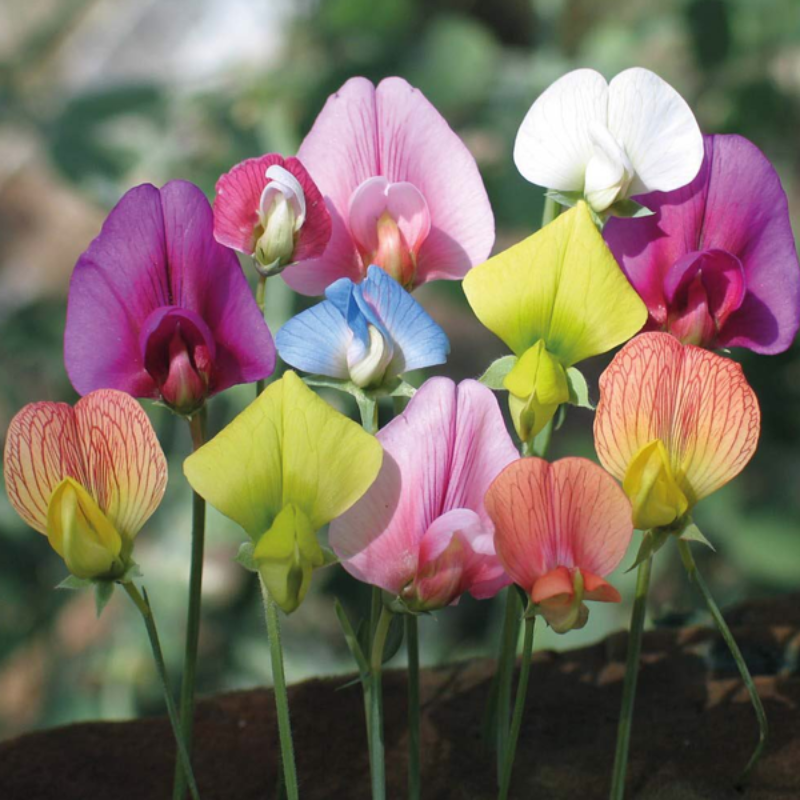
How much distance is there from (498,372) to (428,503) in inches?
2.5

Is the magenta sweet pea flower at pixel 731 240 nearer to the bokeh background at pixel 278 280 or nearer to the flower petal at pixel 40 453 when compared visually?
the flower petal at pixel 40 453

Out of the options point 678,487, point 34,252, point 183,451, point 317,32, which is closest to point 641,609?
point 678,487

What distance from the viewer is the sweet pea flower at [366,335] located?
477 mm

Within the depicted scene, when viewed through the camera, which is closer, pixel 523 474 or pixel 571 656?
pixel 523 474

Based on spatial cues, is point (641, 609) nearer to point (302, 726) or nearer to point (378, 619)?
point (378, 619)

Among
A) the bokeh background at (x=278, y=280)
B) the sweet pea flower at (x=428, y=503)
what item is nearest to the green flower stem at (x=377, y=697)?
the sweet pea flower at (x=428, y=503)

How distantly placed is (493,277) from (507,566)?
0.12 m

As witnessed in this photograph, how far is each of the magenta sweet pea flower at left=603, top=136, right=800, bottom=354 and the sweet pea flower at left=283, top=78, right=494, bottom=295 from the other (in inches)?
2.6

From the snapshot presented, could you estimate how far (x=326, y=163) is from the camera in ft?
1.82

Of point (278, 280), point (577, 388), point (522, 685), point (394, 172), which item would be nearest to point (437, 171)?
point (394, 172)

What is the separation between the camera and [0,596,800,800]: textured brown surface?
62cm

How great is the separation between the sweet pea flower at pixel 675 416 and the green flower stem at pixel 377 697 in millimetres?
110

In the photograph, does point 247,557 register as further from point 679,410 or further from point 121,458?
point 679,410

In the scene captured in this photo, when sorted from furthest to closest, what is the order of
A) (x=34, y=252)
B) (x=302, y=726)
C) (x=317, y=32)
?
(x=34, y=252), (x=317, y=32), (x=302, y=726)
